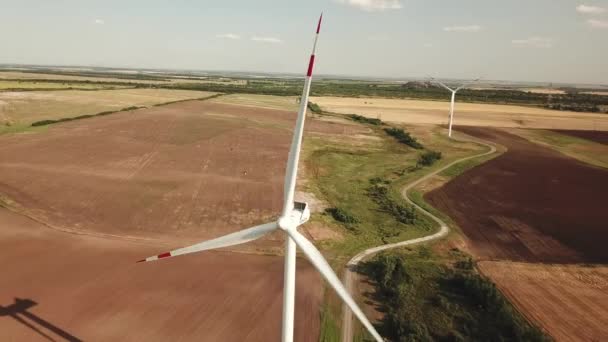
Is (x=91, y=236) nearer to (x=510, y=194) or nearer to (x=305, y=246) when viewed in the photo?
(x=305, y=246)

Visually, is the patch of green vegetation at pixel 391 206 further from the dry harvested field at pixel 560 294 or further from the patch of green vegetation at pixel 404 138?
the patch of green vegetation at pixel 404 138

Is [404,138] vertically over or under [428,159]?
over

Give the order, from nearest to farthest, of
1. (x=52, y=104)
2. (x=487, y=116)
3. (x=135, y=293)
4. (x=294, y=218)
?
(x=294, y=218) < (x=135, y=293) < (x=52, y=104) < (x=487, y=116)

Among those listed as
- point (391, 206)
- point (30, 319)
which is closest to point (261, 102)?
point (391, 206)

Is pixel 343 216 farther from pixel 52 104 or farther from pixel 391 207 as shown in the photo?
pixel 52 104

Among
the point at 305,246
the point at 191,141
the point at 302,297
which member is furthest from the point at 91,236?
the point at 191,141

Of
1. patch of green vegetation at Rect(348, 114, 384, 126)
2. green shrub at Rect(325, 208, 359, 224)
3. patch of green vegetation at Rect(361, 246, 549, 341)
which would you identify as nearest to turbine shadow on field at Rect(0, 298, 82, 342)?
patch of green vegetation at Rect(361, 246, 549, 341)
